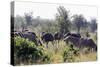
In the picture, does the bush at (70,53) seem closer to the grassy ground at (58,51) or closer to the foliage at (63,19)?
the grassy ground at (58,51)

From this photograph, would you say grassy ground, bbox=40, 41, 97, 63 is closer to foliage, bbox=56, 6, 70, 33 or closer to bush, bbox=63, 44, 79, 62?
bush, bbox=63, 44, 79, 62

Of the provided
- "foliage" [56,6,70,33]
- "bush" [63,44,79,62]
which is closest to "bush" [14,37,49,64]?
"bush" [63,44,79,62]

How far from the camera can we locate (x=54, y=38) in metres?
2.52

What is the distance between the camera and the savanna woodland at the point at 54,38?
2359 mm

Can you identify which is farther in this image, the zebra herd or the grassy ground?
the grassy ground

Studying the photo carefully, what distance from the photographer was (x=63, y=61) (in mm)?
2551

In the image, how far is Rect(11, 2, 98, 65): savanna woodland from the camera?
7.74 feet

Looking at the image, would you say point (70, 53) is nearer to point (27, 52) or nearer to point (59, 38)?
point (59, 38)

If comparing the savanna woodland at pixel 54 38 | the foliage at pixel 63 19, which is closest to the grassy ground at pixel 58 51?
the savanna woodland at pixel 54 38
